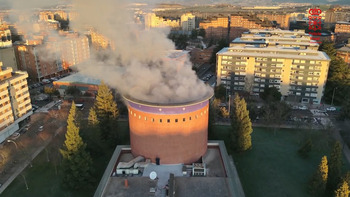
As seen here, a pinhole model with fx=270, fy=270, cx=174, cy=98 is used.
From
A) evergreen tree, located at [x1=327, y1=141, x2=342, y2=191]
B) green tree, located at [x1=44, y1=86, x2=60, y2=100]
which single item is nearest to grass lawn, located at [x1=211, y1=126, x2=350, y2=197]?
evergreen tree, located at [x1=327, y1=141, x2=342, y2=191]

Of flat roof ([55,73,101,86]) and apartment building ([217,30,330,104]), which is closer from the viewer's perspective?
apartment building ([217,30,330,104])

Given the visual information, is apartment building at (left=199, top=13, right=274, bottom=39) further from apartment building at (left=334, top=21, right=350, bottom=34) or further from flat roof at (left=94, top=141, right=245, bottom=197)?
flat roof at (left=94, top=141, right=245, bottom=197)

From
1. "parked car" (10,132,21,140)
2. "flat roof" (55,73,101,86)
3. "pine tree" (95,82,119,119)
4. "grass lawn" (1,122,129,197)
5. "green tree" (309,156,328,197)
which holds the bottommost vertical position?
"parked car" (10,132,21,140)

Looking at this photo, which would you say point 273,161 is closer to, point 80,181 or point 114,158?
point 114,158

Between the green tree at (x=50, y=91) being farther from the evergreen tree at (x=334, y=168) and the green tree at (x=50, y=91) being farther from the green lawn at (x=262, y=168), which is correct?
the evergreen tree at (x=334, y=168)

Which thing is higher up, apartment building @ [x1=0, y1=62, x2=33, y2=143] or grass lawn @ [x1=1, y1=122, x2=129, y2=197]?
apartment building @ [x1=0, y1=62, x2=33, y2=143]

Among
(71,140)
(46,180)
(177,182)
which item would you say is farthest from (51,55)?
(177,182)

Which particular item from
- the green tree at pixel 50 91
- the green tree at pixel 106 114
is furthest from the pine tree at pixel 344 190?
the green tree at pixel 50 91
